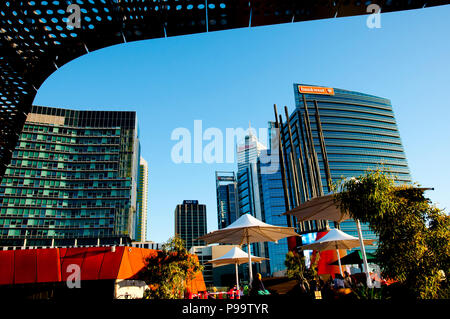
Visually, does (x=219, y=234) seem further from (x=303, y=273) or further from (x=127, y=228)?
(x=127, y=228)

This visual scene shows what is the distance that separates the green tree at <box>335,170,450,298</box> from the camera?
19.9 ft

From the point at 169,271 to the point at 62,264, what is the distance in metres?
6.74

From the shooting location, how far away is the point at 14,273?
14.6 metres

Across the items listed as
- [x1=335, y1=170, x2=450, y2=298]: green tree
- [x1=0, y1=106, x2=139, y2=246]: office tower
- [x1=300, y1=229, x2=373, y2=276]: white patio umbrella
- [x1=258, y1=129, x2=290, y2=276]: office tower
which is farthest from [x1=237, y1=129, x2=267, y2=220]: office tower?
[x1=335, y1=170, x2=450, y2=298]: green tree

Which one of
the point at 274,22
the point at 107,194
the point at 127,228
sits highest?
the point at 107,194

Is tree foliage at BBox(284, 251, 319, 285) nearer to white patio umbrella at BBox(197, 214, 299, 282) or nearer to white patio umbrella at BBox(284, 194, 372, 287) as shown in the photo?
white patio umbrella at BBox(197, 214, 299, 282)

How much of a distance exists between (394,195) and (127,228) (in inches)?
3424

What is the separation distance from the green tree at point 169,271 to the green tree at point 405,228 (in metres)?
9.03

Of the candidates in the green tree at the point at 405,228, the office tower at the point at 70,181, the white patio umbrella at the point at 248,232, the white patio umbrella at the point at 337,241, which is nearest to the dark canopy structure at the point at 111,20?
the green tree at the point at 405,228

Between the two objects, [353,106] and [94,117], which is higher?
[353,106]

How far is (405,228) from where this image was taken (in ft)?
21.2

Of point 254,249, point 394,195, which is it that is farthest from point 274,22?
point 254,249

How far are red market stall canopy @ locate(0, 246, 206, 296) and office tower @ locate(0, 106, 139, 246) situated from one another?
67783 mm

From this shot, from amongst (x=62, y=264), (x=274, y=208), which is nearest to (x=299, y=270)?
(x=62, y=264)
